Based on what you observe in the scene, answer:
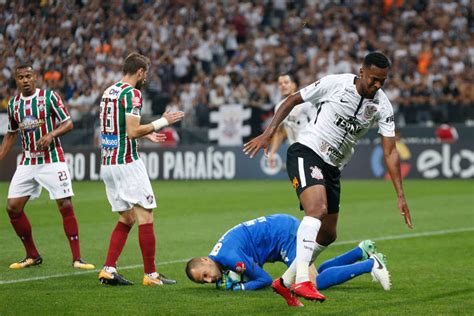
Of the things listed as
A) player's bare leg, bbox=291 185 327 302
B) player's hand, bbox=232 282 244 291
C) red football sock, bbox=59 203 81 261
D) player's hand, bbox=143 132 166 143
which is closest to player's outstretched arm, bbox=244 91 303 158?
player's bare leg, bbox=291 185 327 302

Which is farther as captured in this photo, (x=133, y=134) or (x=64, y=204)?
(x=64, y=204)

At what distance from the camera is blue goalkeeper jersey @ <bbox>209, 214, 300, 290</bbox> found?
8938 mm

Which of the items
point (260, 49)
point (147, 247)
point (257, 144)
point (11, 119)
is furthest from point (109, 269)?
point (260, 49)

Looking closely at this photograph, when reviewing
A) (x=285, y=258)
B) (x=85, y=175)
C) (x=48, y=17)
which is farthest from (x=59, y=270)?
(x=85, y=175)

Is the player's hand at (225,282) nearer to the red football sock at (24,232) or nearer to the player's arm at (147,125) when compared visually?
the player's arm at (147,125)

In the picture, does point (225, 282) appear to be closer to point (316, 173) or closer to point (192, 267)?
point (192, 267)

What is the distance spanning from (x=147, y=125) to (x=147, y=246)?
1.25 m

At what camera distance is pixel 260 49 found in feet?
99.1

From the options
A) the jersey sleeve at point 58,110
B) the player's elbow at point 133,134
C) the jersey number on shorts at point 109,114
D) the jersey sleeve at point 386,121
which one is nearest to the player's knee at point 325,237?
the jersey sleeve at point 386,121

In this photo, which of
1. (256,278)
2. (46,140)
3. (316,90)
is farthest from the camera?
(46,140)

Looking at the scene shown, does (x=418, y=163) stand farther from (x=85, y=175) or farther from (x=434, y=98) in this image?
(x=85, y=175)

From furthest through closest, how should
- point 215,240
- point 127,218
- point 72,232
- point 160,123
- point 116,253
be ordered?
point 215,240 < point 72,232 < point 127,218 < point 116,253 < point 160,123

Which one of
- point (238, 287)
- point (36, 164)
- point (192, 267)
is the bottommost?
point (238, 287)

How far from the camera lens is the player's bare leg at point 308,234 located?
25.6 ft
